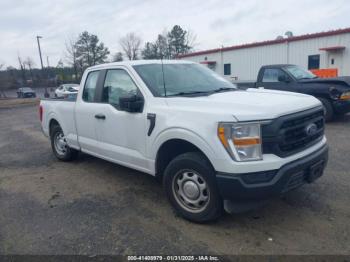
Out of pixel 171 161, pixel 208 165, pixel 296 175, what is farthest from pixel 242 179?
pixel 171 161

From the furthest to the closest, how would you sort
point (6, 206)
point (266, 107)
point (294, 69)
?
point (294, 69) < point (6, 206) < point (266, 107)

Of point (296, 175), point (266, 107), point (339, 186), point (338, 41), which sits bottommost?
point (339, 186)

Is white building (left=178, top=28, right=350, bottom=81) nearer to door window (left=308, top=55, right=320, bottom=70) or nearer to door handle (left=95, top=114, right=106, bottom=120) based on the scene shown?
door window (left=308, top=55, right=320, bottom=70)

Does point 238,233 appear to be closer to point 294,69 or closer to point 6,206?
point 6,206

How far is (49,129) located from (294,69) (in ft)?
24.3

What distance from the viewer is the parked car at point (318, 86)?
8492mm

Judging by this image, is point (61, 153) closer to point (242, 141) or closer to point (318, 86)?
point (242, 141)

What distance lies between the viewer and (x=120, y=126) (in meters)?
4.21

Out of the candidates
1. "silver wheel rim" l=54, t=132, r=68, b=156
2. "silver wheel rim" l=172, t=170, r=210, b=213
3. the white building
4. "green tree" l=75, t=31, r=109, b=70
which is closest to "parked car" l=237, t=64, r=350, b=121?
"silver wheel rim" l=54, t=132, r=68, b=156

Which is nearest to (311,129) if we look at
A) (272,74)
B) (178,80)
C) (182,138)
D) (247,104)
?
(247,104)

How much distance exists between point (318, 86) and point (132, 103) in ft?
22.3

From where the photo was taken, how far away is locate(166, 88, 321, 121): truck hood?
9.64 feet

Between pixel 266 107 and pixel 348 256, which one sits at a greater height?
pixel 266 107

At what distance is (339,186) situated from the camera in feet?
14.1
